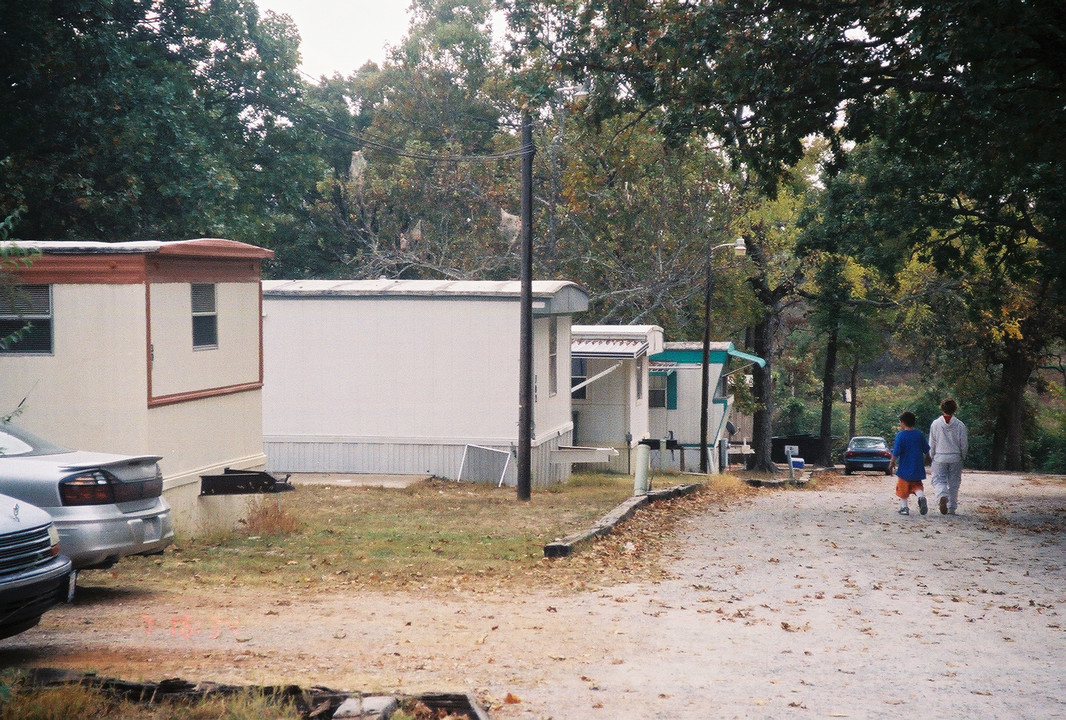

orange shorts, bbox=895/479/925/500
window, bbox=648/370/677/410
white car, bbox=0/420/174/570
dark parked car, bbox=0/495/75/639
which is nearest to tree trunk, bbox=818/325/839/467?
window, bbox=648/370/677/410

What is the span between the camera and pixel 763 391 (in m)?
39.2

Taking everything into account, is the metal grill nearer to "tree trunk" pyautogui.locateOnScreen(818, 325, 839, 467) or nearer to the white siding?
the white siding

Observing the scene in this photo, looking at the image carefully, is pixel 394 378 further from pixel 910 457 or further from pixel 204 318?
pixel 910 457

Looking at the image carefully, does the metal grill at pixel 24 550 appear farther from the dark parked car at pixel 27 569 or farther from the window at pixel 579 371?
the window at pixel 579 371

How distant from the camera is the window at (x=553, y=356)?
22.5m

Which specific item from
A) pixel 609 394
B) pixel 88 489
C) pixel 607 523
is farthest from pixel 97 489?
pixel 609 394

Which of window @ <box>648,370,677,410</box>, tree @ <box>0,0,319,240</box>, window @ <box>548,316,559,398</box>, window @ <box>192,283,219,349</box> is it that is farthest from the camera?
window @ <box>648,370,677,410</box>

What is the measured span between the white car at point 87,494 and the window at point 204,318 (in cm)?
373

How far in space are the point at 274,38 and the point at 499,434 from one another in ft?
53.7

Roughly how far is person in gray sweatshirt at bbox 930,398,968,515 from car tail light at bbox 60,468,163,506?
Answer: 11239 millimetres

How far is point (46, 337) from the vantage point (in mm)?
11367

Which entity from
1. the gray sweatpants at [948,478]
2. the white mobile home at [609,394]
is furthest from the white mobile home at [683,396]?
the gray sweatpants at [948,478]

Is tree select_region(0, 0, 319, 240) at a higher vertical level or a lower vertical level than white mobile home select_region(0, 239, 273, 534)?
higher

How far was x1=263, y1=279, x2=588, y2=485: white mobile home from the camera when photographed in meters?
20.3
